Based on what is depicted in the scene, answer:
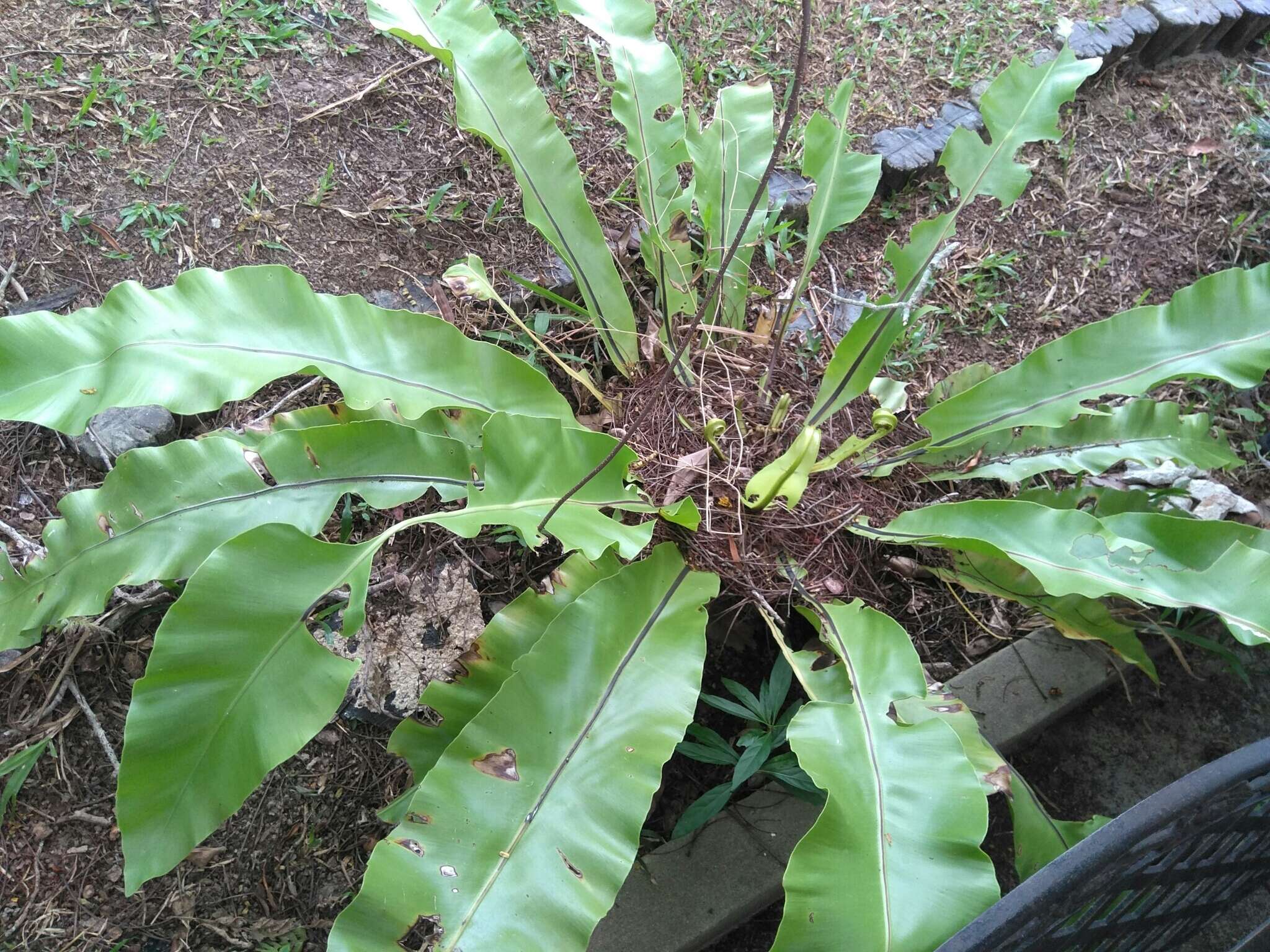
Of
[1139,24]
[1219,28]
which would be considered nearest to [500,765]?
[1139,24]

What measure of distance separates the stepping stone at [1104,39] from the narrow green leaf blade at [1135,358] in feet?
4.83

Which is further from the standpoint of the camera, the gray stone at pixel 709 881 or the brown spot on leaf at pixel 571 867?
the gray stone at pixel 709 881

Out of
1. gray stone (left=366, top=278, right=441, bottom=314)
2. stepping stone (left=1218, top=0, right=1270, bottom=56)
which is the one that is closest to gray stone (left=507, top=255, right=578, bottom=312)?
gray stone (left=366, top=278, right=441, bottom=314)

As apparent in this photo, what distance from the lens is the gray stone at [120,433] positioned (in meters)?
1.55

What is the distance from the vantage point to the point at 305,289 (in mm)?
1271

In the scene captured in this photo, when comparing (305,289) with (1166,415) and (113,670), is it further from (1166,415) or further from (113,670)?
(1166,415)

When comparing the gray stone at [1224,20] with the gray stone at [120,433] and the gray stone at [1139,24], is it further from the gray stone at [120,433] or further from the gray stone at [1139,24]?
the gray stone at [120,433]

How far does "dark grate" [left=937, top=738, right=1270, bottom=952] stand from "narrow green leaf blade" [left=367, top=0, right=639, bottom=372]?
1.25 metres

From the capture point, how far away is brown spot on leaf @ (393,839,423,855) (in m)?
0.97

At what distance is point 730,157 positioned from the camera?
168 centimetres

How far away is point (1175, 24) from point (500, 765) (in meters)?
3.19

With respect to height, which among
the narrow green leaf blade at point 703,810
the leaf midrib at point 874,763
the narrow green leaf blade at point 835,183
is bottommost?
the narrow green leaf blade at point 703,810

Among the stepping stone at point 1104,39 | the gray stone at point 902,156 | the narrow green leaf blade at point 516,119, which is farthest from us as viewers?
the stepping stone at point 1104,39

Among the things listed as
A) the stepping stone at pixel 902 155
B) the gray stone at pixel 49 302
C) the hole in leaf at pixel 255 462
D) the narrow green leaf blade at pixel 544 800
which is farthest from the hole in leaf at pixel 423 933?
the stepping stone at pixel 902 155
